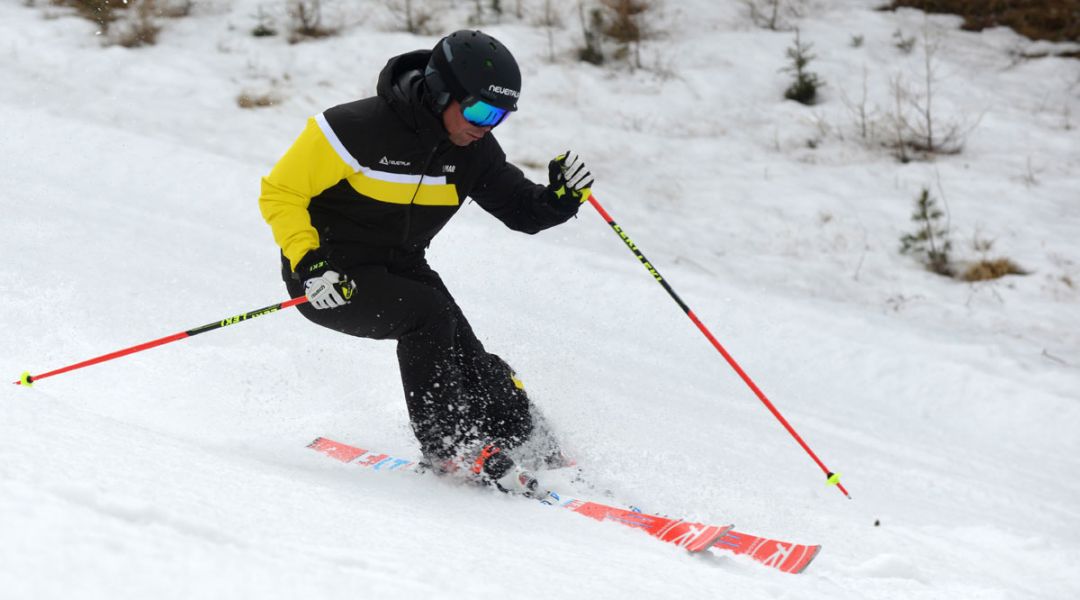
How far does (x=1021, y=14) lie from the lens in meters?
9.80

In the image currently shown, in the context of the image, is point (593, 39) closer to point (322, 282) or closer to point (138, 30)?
point (138, 30)

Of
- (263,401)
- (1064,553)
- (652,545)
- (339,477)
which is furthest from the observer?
(263,401)

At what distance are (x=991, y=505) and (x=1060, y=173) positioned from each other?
4603 millimetres

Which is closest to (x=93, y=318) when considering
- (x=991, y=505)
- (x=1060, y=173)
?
(x=991, y=505)

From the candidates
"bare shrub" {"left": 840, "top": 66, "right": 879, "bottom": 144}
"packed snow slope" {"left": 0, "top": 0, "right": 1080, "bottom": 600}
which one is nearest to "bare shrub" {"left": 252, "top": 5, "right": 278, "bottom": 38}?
"packed snow slope" {"left": 0, "top": 0, "right": 1080, "bottom": 600}

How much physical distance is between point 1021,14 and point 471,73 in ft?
28.1

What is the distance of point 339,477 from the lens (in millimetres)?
3496

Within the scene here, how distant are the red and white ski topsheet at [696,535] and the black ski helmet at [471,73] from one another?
1575 millimetres

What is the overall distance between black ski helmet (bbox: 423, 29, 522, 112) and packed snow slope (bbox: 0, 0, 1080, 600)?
1464mm

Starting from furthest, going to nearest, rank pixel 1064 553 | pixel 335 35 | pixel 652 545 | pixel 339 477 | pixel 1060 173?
pixel 335 35 < pixel 1060 173 < pixel 1064 553 < pixel 339 477 < pixel 652 545

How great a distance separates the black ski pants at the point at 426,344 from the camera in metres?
3.65

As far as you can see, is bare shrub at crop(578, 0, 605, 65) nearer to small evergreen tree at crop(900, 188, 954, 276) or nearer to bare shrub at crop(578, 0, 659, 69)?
bare shrub at crop(578, 0, 659, 69)

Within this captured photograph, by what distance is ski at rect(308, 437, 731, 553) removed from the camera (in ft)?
10.7

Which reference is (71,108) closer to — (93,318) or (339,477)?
(93,318)
